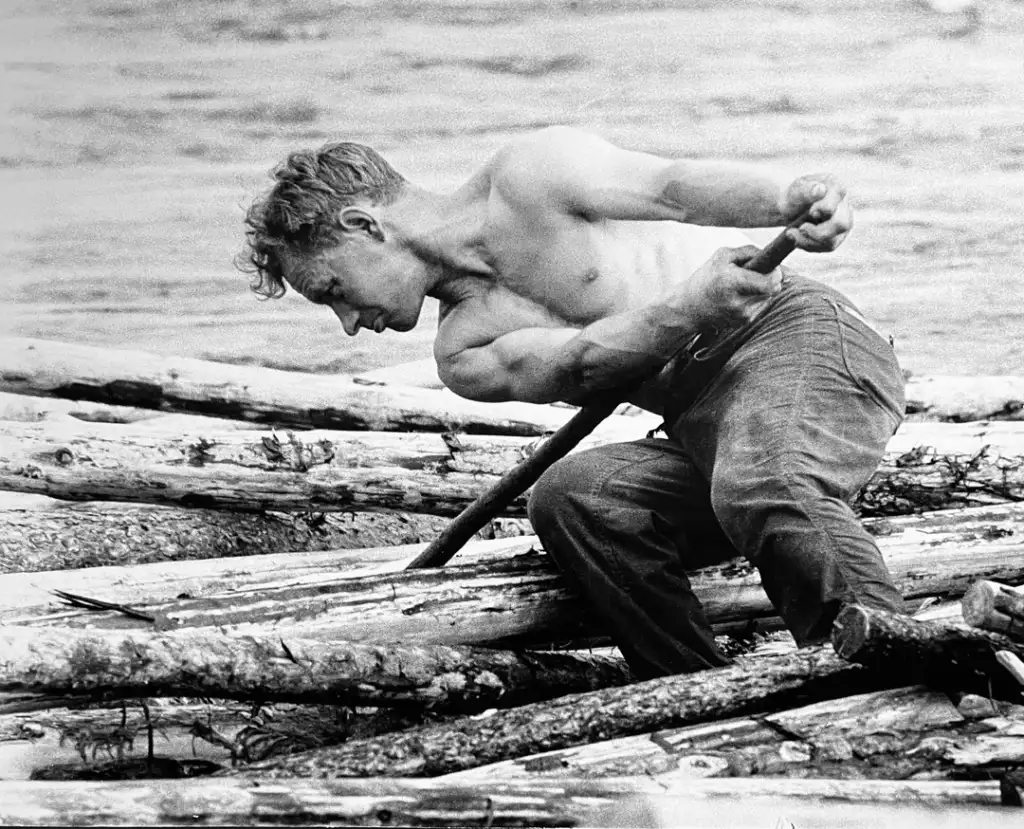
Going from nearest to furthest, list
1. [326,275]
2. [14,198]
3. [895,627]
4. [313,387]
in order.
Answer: [895,627], [326,275], [14,198], [313,387]

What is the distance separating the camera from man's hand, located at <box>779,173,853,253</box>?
299 centimetres

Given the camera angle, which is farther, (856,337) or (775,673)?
(856,337)

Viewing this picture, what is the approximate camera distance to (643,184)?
129 inches

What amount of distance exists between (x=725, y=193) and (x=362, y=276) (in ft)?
2.65

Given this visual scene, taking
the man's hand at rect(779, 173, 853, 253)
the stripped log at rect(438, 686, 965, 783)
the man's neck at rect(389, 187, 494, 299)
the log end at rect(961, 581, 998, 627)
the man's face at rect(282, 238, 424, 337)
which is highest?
the man's hand at rect(779, 173, 853, 253)

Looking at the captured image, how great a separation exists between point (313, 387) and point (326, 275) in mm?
1007

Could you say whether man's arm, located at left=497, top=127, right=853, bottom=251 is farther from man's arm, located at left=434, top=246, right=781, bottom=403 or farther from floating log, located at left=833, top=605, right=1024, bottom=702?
floating log, located at left=833, top=605, right=1024, bottom=702

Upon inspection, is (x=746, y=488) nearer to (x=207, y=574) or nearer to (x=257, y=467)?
(x=207, y=574)

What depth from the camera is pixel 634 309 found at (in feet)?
10.9

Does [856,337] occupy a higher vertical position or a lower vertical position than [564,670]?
higher

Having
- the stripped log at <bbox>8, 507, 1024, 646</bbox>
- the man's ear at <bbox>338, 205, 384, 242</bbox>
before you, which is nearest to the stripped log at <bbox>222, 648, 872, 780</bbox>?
the stripped log at <bbox>8, 507, 1024, 646</bbox>

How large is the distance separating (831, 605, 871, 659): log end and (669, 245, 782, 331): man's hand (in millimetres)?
640

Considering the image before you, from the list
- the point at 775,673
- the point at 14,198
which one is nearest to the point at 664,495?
the point at 775,673

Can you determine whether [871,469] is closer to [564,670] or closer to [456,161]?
[564,670]
